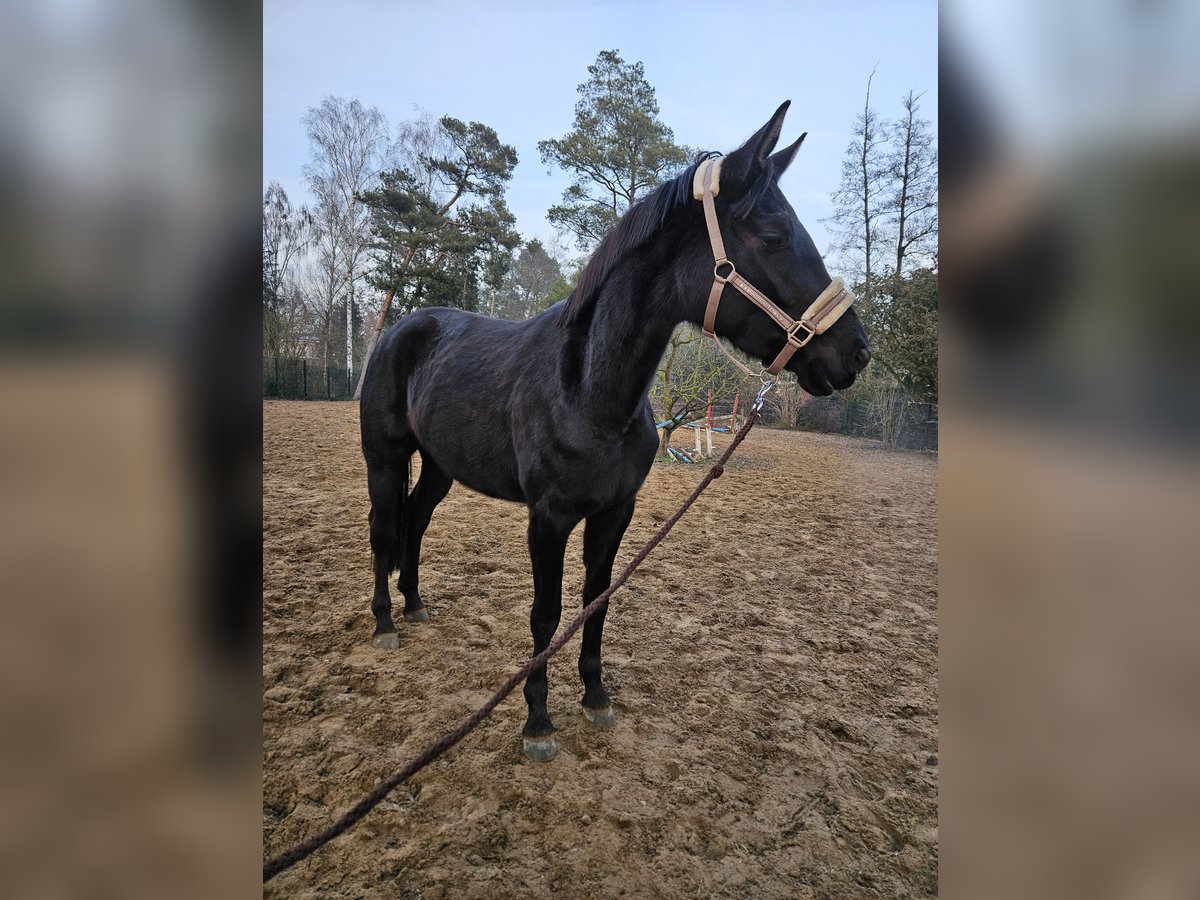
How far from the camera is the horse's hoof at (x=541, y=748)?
7.97ft

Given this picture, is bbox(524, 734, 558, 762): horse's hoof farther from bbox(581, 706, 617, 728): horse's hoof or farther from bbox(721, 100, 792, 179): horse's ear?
bbox(721, 100, 792, 179): horse's ear

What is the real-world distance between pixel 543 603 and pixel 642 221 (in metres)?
1.71

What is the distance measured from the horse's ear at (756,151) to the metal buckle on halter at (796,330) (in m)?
0.61

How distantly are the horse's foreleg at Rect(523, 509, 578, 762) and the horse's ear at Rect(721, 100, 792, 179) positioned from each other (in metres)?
1.54

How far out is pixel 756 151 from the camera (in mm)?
2031

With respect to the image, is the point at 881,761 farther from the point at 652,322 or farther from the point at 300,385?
the point at 300,385

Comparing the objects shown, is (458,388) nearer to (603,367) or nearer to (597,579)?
(603,367)
